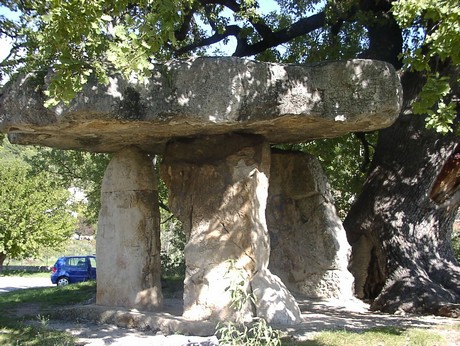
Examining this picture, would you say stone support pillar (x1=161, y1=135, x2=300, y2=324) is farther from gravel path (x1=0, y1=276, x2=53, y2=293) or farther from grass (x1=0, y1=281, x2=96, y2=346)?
gravel path (x1=0, y1=276, x2=53, y2=293)

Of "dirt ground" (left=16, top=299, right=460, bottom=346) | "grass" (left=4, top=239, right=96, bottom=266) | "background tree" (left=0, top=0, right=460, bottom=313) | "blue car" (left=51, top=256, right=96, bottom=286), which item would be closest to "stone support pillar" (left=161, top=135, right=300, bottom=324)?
"dirt ground" (left=16, top=299, right=460, bottom=346)

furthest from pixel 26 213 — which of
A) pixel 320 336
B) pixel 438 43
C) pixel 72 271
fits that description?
pixel 438 43

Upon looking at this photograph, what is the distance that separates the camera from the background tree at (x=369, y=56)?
5547 mm

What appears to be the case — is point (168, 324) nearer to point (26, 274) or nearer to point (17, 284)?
point (17, 284)

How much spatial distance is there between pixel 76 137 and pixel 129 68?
9.33 ft

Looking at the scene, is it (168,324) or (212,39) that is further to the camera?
(212,39)

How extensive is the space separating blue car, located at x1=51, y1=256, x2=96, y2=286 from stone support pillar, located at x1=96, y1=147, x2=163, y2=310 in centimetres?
1324

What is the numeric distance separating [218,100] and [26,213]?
1719 cm

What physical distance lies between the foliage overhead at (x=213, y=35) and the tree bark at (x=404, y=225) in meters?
0.69

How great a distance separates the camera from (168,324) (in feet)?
23.2

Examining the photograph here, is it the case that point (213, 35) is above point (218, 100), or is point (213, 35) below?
above

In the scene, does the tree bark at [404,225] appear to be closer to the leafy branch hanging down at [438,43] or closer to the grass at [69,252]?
the leafy branch hanging down at [438,43]

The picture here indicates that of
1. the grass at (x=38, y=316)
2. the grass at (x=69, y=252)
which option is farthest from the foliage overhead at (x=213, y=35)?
the grass at (x=69, y=252)

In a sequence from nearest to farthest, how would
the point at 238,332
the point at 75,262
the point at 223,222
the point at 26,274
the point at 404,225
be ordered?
the point at 238,332
the point at 223,222
the point at 404,225
the point at 75,262
the point at 26,274
